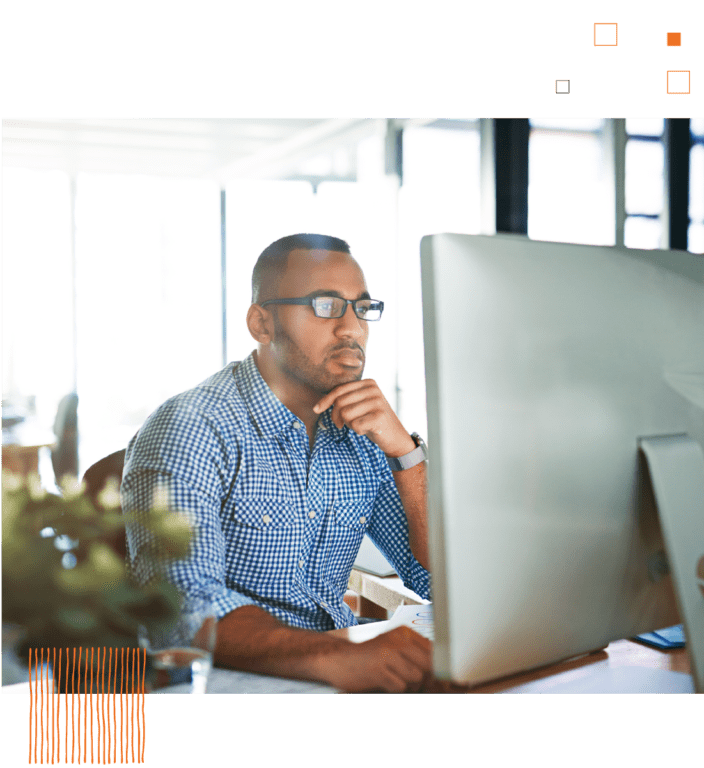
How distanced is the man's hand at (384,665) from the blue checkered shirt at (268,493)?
0.28 meters

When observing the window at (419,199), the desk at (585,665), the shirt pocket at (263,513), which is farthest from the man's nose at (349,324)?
the window at (419,199)

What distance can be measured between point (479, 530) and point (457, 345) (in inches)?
6.1

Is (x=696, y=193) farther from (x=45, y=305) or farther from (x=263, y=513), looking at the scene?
(x=45, y=305)

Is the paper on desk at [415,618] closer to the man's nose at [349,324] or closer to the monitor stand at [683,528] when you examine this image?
the monitor stand at [683,528]

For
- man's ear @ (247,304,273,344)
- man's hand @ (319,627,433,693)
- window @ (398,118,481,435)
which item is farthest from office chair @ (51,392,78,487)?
man's hand @ (319,627,433,693)

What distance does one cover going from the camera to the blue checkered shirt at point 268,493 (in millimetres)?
1062

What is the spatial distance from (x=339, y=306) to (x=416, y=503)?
443mm
